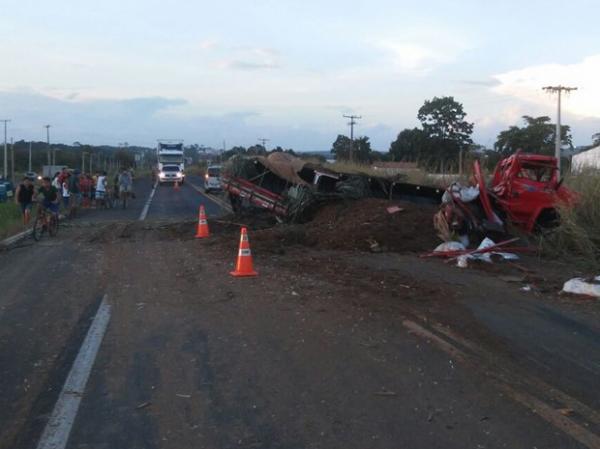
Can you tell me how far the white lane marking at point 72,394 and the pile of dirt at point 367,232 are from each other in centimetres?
712

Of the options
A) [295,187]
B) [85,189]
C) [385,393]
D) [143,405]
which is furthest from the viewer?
[85,189]

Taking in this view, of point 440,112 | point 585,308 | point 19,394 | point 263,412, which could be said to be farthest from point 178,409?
point 440,112

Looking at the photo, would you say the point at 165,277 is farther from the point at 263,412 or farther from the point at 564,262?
the point at 564,262

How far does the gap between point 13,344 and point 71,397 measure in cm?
205

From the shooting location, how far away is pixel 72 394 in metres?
5.66

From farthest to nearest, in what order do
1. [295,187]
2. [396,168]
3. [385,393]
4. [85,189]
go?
[85,189] < [396,168] < [295,187] < [385,393]

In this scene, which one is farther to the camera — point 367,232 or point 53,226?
point 53,226

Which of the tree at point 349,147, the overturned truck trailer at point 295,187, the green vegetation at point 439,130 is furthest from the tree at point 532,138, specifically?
the overturned truck trailer at point 295,187

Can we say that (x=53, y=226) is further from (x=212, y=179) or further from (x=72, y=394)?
(x=212, y=179)

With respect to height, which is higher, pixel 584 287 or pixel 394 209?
pixel 394 209

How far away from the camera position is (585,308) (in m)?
9.17

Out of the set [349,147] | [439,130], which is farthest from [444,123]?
[349,147]

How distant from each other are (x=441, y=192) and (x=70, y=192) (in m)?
15.5

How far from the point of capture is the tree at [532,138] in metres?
53.5
